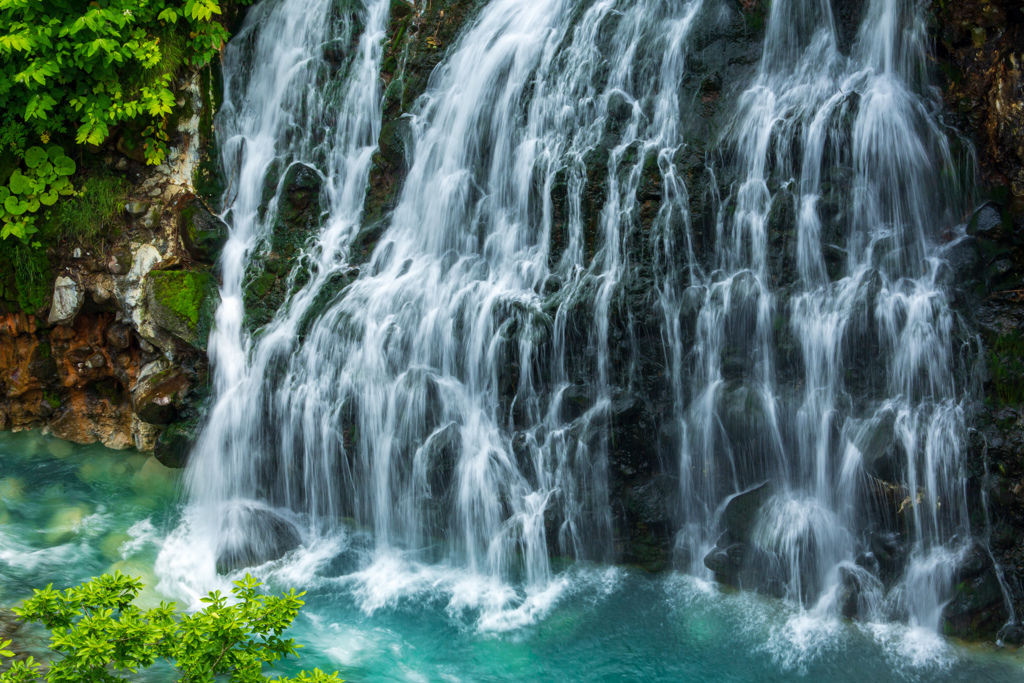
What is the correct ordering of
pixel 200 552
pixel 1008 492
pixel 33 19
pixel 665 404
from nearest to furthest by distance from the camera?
pixel 1008 492, pixel 665 404, pixel 200 552, pixel 33 19

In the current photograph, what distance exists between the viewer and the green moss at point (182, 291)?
820 cm

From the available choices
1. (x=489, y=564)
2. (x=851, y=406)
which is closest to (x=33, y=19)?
(x=489, y=564)

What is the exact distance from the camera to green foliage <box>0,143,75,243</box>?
8.77m

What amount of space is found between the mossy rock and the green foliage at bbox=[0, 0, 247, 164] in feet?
4.63

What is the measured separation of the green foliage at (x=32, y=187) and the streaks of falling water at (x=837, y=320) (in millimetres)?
6977

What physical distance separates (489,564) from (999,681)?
12.4 ft

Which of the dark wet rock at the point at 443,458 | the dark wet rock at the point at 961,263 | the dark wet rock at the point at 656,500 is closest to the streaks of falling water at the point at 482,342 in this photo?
the dark wet rock at the point at 443,458

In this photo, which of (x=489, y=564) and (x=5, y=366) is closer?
(x=489, y=564)

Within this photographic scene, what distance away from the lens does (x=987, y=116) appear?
20.2ft

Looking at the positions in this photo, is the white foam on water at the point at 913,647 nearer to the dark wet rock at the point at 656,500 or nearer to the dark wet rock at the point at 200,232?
the dark wet rock at the point at 656,500

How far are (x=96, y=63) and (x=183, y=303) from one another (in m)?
2.73

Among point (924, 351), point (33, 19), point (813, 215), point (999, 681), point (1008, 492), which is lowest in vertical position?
point (999, 681)

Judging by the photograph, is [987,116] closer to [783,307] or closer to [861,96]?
[861,96]

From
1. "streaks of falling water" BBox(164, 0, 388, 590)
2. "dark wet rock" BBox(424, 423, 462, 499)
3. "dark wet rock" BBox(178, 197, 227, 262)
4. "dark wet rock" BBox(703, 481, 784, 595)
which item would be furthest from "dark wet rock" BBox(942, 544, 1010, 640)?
"dark wet rock" BBox(178, 197, 227, 262)
